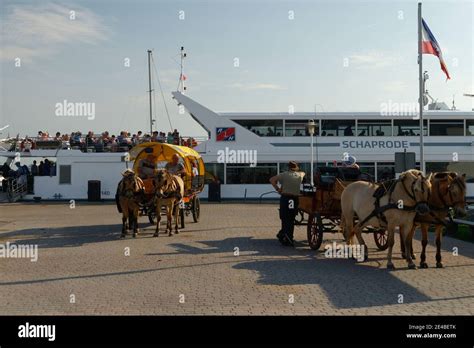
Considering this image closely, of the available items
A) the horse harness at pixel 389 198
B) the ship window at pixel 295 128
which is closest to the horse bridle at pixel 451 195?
the horse harness at pixel 389 198

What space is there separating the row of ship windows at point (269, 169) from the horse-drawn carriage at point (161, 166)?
11.2m

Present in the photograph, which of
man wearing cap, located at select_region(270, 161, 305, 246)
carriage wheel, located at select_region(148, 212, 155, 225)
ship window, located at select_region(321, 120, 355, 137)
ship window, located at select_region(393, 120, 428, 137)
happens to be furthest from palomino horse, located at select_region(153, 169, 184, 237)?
ship window, located at select_region(393, 120, 428, 137)

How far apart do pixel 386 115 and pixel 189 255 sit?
71.8 feet

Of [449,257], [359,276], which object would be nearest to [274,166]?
[449,257]

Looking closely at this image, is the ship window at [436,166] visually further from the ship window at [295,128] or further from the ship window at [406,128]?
the ship window at [295,128]

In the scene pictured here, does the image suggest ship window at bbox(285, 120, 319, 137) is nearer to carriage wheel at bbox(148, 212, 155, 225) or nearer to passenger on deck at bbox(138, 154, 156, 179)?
carriage wheel at bbox(148, 212, 155, 225)

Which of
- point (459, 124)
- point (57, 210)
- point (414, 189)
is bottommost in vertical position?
point (57, 210)

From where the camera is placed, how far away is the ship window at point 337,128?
3086 centimetres

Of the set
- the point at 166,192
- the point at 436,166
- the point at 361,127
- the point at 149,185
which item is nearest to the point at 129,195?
the point at 166,192

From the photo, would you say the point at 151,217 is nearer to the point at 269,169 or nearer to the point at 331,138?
the point at 269,169

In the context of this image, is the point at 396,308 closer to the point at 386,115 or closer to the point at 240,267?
the point at 240,267

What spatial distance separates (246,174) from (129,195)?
56.9 feet

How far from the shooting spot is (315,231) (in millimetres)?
12469

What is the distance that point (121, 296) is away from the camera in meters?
8.00
